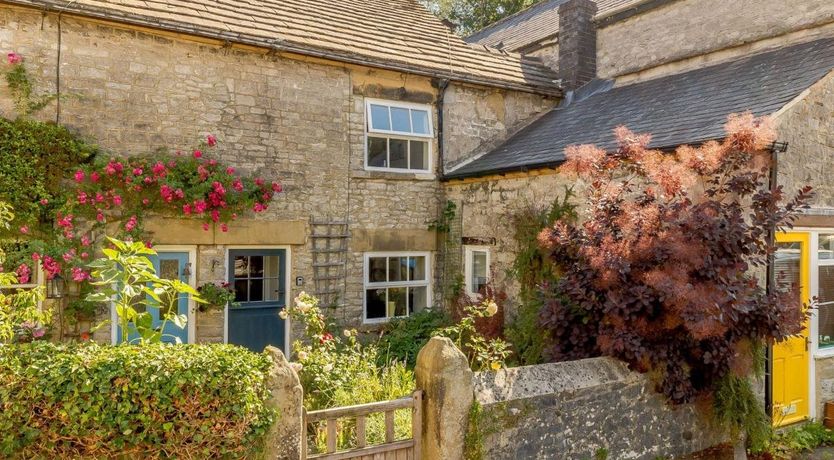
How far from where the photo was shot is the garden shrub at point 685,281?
574 cm

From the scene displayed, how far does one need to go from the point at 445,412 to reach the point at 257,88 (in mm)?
6338

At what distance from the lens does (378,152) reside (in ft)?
34.0

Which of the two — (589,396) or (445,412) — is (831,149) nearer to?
(589,396)

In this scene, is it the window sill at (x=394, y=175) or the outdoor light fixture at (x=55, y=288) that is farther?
the window sill at (x=394, y=175)

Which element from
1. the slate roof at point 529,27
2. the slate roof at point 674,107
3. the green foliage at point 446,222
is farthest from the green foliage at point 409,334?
the slate roof at point 529,27

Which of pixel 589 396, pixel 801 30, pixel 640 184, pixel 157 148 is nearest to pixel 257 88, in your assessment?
pixel 157 148

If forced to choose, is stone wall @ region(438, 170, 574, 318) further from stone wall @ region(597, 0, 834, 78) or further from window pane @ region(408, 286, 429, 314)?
stone wall @ region(597, 0, 834, 78)

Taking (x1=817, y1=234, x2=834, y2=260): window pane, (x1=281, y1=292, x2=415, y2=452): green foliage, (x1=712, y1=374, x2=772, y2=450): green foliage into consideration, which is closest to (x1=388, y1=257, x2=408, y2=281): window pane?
(x1=281, y1=292, x2=415, y2=452): green foliage

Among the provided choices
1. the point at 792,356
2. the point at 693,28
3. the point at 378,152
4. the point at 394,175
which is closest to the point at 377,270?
the point at 394,175

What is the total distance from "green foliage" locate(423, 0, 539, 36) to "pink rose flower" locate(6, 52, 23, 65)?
22610 millimetres

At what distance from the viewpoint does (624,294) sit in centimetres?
593

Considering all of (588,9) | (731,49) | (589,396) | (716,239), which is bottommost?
(589,396)

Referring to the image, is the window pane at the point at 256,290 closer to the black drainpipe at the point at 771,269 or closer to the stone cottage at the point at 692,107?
the stone cottage at the point at 692,107

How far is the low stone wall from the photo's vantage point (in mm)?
5078
